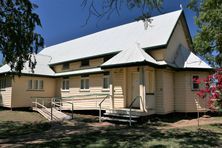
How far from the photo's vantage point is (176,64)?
58.6 ft

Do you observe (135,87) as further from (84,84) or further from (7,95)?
(7,95)

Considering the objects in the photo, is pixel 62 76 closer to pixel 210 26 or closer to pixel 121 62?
pixel 121 62

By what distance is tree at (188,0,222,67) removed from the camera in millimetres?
18625

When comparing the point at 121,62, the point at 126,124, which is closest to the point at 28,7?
the point at 121,62

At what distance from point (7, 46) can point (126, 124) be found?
8.15m

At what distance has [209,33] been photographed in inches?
810

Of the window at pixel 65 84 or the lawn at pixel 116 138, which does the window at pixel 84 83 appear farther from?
the lawn at pixel 116 138

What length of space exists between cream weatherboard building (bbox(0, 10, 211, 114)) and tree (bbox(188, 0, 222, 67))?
1.30 metres

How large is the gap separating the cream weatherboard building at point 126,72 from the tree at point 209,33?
130 centimetres

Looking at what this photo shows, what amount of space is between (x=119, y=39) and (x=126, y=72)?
5082 mm

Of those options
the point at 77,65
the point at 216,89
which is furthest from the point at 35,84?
the point at 216,89

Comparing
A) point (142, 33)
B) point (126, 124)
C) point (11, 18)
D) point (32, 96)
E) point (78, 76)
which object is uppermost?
point (142, 33)

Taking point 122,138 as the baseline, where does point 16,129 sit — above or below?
below

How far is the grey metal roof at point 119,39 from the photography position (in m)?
18.3
